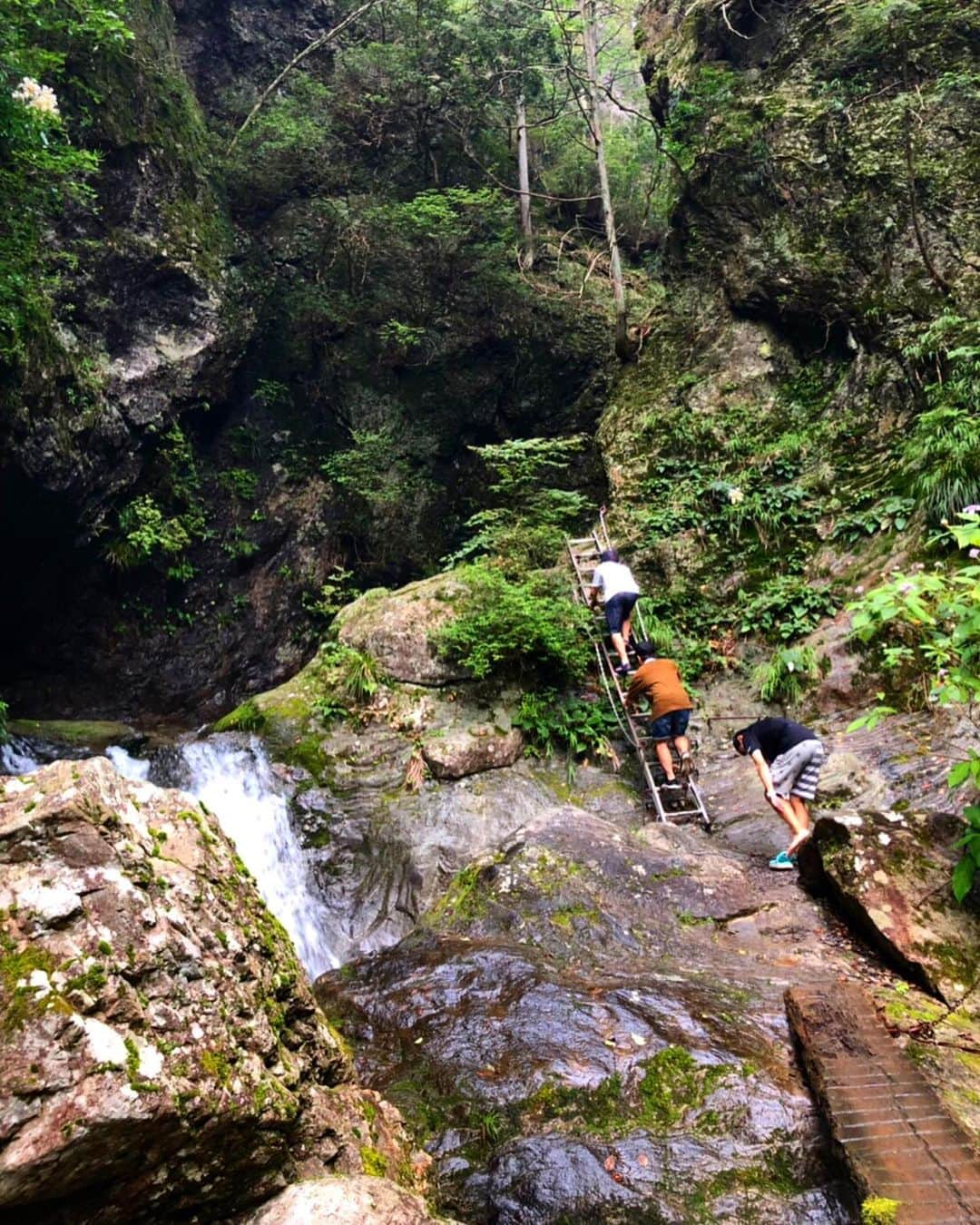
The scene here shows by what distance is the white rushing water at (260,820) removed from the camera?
687 centimetres

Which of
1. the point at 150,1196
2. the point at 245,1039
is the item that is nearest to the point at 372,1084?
the point at 245,1039

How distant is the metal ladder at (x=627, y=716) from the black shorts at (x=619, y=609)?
483 millimetres

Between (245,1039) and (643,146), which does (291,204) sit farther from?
(245,1039)

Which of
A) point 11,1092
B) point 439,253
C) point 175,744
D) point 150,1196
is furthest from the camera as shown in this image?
point 439,253

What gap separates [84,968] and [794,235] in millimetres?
13880

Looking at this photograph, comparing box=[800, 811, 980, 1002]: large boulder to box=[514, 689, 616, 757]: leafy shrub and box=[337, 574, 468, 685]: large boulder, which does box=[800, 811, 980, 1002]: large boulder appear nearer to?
box=[514, 689, 616, 757]: leafy shrub

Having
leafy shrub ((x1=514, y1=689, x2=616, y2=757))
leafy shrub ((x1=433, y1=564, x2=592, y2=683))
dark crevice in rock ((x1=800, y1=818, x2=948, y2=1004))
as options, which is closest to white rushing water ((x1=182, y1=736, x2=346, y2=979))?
leafy shrub ((x1=433, y1=564, x2=592, y2=683))

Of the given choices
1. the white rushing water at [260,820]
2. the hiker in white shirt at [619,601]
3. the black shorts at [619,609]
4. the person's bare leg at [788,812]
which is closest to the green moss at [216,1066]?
the white rushing water at [260,820]

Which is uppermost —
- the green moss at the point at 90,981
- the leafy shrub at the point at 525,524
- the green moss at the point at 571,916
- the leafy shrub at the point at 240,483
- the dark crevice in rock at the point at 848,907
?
the leafy shrub at the point at 240,483

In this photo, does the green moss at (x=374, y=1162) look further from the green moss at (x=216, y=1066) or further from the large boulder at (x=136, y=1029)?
the green moss at (x=216, y=1066)

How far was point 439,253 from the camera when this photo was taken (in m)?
15.6

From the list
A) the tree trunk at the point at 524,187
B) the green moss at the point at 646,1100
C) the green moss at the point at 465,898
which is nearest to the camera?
the green moss at the point at 646,1100

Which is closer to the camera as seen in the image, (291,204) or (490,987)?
(490,987)

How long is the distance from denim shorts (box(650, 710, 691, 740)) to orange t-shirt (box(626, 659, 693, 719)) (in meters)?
0.08
